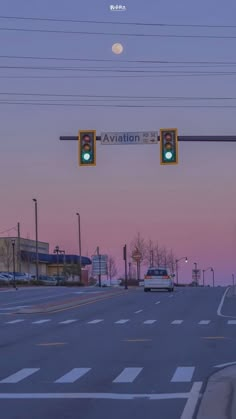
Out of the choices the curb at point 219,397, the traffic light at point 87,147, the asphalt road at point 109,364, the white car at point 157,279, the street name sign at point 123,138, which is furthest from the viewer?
the white car at point 157,279

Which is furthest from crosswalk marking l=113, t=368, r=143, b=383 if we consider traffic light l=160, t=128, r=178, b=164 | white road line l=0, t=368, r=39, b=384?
traffic light l=160, t=128, r=178, b=164

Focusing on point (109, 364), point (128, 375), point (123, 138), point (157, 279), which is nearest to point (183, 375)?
point (128, 375)

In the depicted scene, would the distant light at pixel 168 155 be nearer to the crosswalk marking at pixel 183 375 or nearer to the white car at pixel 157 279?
the crosswalk marking at pixel 183 375

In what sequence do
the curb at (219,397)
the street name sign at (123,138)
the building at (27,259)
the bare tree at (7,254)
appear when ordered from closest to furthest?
the curb at (219,397) → the street name sign at (123,138) → the bare tree at (7,254) → the building at (27,259)

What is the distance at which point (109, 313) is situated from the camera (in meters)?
37.2

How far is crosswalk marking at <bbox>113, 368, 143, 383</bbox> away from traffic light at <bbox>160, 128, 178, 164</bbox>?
10680 millimetres

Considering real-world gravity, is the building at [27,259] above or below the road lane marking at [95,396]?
above

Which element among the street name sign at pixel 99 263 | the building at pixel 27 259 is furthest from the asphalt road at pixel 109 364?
the building at pixel 27 259

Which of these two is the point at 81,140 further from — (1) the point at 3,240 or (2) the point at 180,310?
(1) the point at 3,240

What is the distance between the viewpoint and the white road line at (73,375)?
14.8 meters

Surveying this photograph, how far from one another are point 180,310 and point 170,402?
26.8 metres

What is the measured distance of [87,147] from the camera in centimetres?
2661

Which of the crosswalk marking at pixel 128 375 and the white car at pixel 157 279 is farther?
the white car at pixel 157 279

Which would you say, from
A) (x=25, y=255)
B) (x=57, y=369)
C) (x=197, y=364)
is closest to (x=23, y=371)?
(x=57, y=369)
